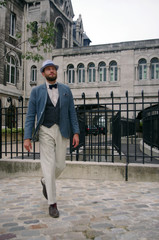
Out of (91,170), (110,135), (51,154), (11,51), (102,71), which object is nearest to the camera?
(51,154)

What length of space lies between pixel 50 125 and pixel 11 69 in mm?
23035

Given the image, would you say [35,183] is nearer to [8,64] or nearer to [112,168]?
[112,168]

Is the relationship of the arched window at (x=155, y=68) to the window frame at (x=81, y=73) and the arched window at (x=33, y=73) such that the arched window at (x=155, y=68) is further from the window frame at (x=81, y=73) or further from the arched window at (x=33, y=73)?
the arched window at (x=33, y=73)

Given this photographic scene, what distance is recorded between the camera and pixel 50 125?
3428 millimetres

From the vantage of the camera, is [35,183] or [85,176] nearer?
[35,183]

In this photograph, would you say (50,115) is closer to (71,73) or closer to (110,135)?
(110,135)

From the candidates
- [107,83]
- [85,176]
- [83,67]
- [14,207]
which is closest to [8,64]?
[83,67]

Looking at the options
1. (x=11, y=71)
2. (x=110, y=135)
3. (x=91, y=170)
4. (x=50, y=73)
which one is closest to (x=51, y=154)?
(x=50, y=73)

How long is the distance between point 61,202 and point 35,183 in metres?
1.51

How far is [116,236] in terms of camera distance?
267cm

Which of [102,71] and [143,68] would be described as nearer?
[143,68]

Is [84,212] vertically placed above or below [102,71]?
below

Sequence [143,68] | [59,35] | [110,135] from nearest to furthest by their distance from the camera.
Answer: [110,135] < [143,68] < [59,35]

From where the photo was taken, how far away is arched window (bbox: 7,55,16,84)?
24.4 m
